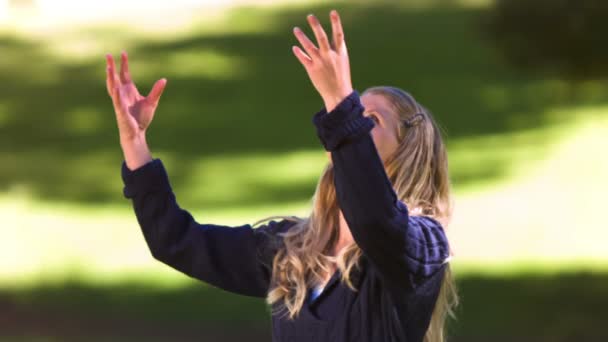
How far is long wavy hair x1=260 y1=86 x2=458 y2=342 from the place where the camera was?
2428 millimetres

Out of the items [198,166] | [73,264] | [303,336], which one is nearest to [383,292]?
[303,336]

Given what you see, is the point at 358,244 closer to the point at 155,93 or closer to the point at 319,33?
the point at 319,33

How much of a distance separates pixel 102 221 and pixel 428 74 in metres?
4.93

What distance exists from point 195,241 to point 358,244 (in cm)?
51

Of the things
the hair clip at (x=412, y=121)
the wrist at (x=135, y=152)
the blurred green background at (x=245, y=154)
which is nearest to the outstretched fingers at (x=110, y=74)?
the wrist at (x=135, y=152)

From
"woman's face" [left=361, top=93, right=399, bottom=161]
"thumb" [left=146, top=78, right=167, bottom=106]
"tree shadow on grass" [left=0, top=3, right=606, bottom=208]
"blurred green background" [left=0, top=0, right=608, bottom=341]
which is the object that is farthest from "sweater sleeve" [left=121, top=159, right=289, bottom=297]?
"tree shadow on grass" [left=0, top=3, right=606, bottom=208]

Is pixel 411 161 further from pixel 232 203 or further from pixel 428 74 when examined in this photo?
pixel 428 74

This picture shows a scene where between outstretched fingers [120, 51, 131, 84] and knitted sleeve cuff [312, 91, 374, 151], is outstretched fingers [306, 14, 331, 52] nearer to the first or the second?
knitted sleeve cuff [312, 91, 374, 151]

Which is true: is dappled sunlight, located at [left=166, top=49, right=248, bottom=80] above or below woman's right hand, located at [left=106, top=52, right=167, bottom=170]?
below

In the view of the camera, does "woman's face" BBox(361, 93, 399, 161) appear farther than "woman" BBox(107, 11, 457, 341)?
Yes

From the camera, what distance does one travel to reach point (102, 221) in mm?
9547

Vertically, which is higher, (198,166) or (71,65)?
(71,65)

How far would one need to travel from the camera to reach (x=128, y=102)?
248 centimetres

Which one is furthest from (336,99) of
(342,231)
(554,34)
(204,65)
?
(204,65)
